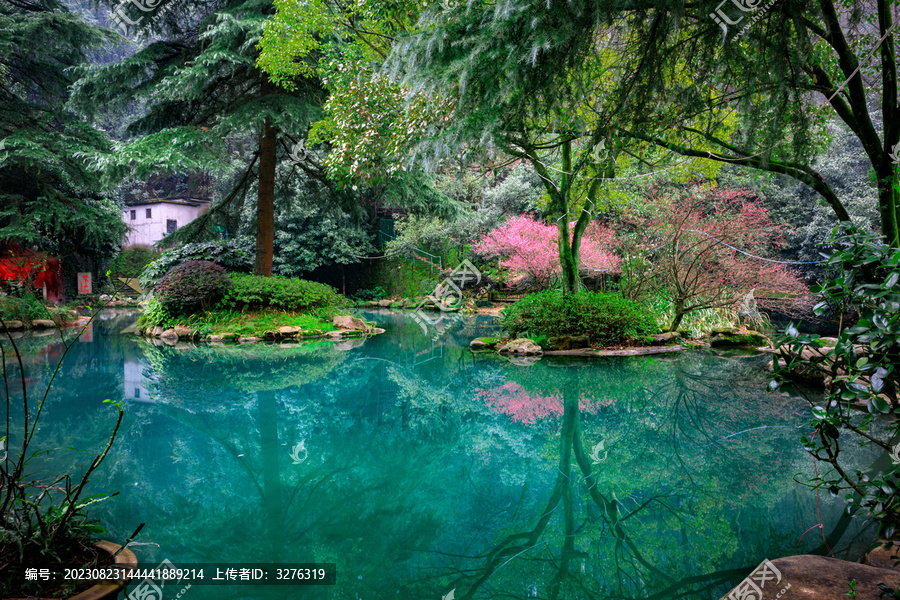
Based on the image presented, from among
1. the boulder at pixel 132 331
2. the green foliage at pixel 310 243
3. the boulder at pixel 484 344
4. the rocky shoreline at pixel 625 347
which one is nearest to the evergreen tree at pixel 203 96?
the boulder at pixel 132 331

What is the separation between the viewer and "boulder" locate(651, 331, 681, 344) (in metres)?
7.55

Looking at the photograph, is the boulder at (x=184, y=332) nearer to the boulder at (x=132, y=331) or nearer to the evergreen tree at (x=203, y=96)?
the boulder at (x=132, y=331)

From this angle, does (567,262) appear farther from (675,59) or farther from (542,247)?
(542,247)

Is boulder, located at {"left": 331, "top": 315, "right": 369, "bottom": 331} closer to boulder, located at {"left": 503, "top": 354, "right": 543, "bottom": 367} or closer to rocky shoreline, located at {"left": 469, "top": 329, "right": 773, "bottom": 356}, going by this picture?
rocky shoreline, located at {"left": 469, "top": 329, "right": 773, "bottom": 356}

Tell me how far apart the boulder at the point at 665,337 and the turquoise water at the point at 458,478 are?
219 cm

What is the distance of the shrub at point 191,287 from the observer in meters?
8.79

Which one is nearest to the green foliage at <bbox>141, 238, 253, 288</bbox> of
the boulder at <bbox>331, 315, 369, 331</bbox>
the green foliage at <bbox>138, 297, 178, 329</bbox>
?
the green foliage at <bbox>138, 297, 178, 329</bbox>

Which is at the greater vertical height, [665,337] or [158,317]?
[158,317]

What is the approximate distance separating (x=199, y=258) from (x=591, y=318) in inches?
304

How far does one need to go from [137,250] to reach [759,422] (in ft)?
68.0

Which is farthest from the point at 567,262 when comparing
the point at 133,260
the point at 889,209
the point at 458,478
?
the point at 133,260

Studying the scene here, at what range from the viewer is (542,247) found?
38.6 ft

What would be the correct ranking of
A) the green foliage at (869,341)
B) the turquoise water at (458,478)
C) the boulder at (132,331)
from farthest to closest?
1. the boulder at (132,331)
2. the turquoise water at (458,478)
3. the green foliage at (869,341)

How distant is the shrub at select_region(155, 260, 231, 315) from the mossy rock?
8.49 metres
